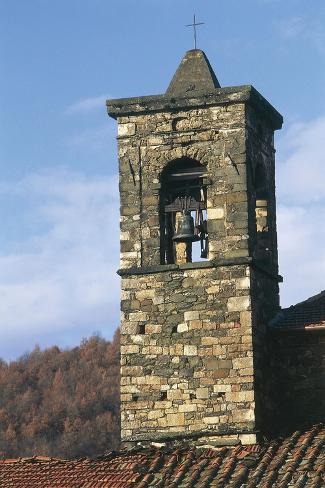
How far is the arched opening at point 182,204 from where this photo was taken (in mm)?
20641

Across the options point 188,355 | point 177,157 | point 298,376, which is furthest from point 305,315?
point 177,157

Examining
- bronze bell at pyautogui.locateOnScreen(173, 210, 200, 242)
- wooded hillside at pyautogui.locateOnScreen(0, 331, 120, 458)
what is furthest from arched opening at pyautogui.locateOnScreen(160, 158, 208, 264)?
wooded hillside at pyautogui.locateOnScreen(0, 331, 120, 458)

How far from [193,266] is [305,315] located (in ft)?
6.27

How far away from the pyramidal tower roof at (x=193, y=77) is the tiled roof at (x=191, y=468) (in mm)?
5059

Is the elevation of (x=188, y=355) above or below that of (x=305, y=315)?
below

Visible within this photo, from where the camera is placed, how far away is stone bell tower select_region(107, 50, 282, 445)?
19.8 m

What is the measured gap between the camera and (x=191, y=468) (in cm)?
1891

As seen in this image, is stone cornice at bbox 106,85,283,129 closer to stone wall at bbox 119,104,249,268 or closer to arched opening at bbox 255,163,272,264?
stone wall at bbox 119,104,249,268

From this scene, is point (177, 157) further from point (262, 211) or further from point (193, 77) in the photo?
point (262, 211)

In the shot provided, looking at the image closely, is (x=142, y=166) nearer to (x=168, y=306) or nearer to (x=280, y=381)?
(x=168, y=306)

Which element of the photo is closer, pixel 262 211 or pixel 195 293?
pixel 195 293

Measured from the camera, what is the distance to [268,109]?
845 inches

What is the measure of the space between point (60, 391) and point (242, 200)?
3371 cm

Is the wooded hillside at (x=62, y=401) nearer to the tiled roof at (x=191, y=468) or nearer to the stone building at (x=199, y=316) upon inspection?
the stone building at (x=199, y=316)
